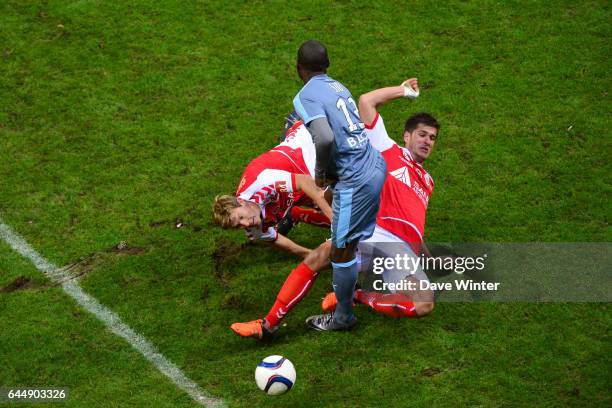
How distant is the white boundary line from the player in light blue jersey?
4.85 feet

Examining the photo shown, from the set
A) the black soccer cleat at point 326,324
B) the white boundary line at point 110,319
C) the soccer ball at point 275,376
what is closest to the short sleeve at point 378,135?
the black soccer cleat at point 326,324

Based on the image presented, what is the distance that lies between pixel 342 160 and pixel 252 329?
1.65 meters

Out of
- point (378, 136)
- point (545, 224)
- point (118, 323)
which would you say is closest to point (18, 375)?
point (118, 323)

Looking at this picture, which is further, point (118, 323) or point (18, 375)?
point (118, 323)

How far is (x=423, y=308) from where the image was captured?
7.39 metres

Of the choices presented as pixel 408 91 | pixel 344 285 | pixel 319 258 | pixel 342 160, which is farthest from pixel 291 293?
pixel 408 91

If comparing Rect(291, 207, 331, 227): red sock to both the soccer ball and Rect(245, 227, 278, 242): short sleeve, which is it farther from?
the soccer ball

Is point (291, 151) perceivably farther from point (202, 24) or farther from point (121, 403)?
point (202, 24)

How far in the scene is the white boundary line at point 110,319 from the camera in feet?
22.5

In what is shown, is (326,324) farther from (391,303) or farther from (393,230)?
(393,230)

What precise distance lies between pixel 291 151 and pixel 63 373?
2784 mm

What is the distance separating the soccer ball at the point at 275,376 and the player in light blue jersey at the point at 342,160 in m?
0.91

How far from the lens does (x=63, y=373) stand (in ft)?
23.1

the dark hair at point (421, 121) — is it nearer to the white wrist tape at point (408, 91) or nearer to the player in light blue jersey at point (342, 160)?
the white wrist tape at point (408, 91)
